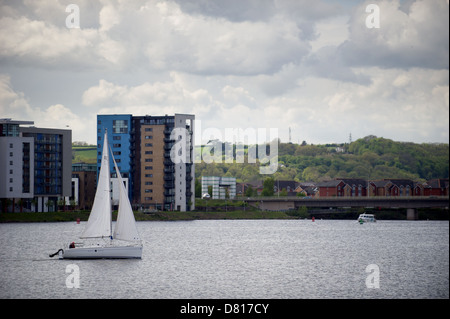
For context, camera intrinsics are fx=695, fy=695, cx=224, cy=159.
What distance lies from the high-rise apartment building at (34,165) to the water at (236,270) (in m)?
60.3

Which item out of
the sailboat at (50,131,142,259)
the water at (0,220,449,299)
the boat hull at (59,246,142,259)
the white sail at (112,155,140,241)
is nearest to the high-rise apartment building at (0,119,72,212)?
the water at (0,220,449,299)

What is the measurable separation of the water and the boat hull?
3.04ft

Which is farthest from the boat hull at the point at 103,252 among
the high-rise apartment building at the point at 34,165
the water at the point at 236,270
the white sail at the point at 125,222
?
the high-rise apartment building at the point at 34,165

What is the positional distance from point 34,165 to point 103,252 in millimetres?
112644

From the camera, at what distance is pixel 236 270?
79375mm

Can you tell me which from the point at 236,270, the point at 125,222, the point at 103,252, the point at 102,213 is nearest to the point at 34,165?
the point at 102,213

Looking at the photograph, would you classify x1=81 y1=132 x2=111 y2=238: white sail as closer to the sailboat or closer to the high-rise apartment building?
the sailboat

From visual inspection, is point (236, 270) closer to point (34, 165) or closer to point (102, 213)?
point (102, 213)

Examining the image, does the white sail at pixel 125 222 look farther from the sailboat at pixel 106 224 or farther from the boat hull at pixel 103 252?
the boat hull at pixel 103 252

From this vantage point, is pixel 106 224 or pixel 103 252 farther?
pixel 106 224

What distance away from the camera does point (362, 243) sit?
392 ft

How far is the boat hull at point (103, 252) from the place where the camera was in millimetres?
81688
